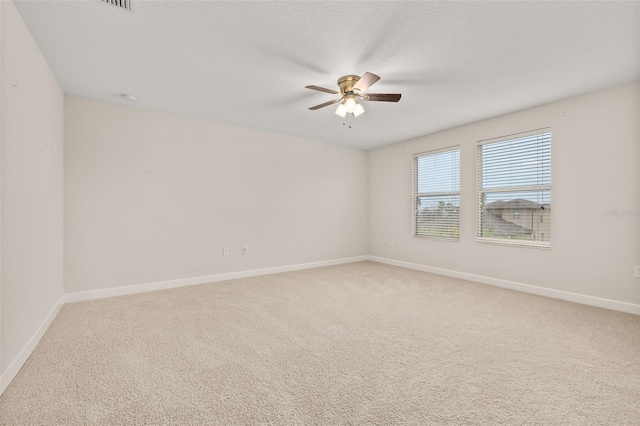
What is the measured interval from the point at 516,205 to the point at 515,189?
225mm

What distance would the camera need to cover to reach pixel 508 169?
4008 millimetres

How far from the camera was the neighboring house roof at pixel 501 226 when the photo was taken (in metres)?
3.89

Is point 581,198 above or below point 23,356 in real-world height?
above

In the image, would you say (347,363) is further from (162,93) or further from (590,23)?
(162,93)

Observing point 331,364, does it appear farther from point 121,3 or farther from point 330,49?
point 121,3

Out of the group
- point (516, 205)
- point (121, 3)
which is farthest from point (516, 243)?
point (121, 3)

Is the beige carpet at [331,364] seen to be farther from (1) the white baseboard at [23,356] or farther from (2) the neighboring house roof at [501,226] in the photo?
(2) the neighboring house roof at [501,226]

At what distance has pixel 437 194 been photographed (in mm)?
4980

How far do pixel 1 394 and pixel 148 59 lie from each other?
2.62m

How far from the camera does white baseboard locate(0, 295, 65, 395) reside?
1728 millimetres

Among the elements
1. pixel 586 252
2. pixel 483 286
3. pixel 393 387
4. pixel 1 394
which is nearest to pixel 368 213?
pixel 483 286

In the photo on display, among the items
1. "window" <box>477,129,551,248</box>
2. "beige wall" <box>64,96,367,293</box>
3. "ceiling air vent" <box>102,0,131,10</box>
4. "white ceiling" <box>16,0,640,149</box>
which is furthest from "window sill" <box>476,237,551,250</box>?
"ceiling air vent" <box>102,0,131,10</box>

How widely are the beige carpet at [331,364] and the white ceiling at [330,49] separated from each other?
2.42 m

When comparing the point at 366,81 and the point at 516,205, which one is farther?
the point at 516,205
